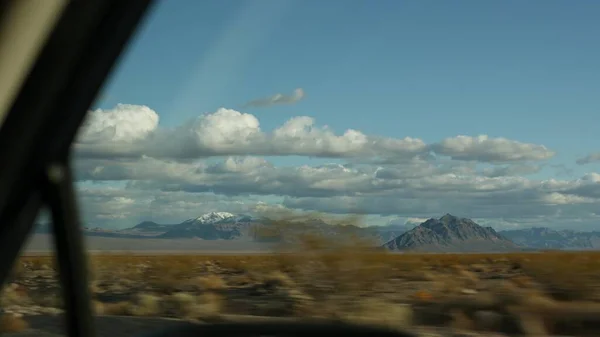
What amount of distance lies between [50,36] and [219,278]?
1781 cm

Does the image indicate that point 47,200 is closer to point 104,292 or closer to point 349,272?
point 104,292

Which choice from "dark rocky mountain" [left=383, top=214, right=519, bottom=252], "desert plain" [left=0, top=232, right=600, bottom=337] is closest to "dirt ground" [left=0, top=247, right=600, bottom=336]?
"desert plain" [left=0, top=232, right=600, bottom=337]

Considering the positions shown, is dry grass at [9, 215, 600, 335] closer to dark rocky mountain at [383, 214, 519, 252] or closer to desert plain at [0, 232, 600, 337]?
desert plain at [0, 232, 600, 337]

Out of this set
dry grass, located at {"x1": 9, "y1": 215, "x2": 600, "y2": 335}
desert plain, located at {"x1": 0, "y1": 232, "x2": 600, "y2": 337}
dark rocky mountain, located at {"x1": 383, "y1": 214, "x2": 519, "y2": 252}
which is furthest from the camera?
dark rocky mountain, located at {"x1": 383, "y1": 214, "x2": 519, "y2": 252}

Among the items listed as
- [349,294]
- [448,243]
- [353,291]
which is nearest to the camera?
[349,294]

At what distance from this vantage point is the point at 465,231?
88.3m

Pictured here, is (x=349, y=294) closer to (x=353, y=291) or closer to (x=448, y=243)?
(x=353, y=291)

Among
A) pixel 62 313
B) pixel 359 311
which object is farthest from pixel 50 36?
pixel 359 311

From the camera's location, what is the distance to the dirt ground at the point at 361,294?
13891 mm

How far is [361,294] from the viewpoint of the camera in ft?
55.0

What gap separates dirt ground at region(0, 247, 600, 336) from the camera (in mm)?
13891

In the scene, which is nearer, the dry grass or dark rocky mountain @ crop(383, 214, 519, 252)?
the dry grass

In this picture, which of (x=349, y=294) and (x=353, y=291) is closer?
(x=349, y=294)

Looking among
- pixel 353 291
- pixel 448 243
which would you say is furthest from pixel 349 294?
pixel 448 243
